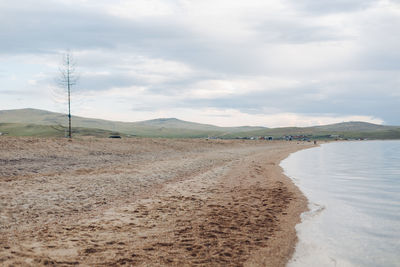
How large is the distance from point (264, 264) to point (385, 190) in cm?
1429

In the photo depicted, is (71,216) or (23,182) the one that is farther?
(23,182)

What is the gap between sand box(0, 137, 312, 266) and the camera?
6.98 meters

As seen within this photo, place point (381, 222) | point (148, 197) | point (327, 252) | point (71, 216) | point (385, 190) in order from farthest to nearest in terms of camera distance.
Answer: point (385, 190)
point (148, 197)
point (381, 222)
point (71, 216)
point (327, 252)

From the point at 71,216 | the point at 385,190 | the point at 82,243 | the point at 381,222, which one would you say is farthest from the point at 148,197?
the point at 385,190

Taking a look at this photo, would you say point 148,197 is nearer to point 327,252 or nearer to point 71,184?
point 71,184

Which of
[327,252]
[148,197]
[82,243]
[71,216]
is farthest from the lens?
[148,197]

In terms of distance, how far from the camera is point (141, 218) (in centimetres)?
996

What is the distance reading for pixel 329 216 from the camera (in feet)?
38.7

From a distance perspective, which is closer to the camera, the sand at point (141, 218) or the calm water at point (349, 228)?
the sand at point (141, 218)

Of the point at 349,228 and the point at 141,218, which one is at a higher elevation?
the point at 141,218

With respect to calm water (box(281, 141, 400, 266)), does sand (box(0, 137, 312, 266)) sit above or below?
above

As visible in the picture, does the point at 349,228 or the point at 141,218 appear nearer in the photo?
the point at 141,218

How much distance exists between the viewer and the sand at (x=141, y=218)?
6984 mm

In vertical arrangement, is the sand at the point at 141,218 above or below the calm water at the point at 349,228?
above
